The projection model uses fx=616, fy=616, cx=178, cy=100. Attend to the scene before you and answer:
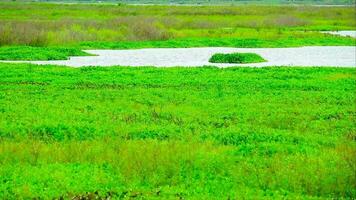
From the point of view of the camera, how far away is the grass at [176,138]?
1279 centimetres

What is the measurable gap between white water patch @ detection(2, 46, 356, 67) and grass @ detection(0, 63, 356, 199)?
966 centimetres

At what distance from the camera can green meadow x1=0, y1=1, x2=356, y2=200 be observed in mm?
12828

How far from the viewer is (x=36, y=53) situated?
40.4m

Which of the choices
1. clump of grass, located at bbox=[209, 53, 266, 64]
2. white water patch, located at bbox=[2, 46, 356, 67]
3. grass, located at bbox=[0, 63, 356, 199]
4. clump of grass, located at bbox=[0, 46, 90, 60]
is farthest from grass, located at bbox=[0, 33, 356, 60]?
grass, located at bbox=[0, 63, 356, 199]

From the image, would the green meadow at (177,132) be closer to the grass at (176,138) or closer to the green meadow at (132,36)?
the grass at (176,138)

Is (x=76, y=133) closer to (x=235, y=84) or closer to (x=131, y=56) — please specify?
(x=235, y=84)

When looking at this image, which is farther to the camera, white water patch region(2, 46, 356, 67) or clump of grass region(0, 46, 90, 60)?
clump of grass region(0, 46, 90, 60)

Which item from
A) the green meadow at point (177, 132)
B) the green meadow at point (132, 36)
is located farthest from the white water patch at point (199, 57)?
the green meadow at point (177, 132)

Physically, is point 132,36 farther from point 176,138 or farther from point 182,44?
point 176,138

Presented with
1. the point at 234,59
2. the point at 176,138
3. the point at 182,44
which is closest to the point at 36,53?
the point at 234,59

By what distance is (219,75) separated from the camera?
99.2 feet

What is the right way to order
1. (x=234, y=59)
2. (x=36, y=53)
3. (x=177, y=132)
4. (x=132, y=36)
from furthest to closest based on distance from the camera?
(x=132, y=36), (x=36, y=53), (x=234, y=59), (x=177, y=132)

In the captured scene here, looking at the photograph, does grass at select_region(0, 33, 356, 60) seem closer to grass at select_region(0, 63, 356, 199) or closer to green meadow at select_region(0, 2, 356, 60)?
green meadow at select_region(0, 2, 356, 60)

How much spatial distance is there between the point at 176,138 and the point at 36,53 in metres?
25.7
